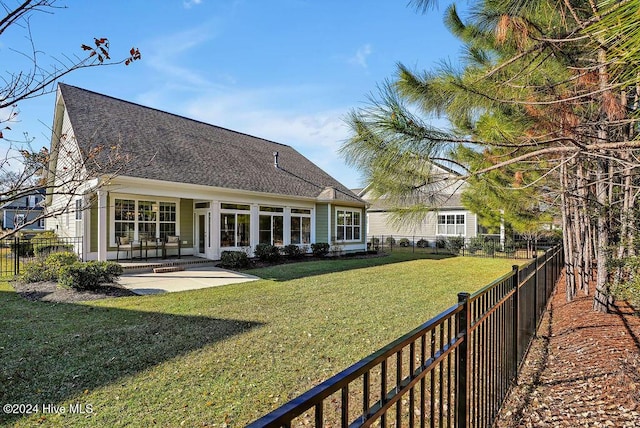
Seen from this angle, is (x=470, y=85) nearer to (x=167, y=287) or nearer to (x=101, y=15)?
(x=101, y=15)

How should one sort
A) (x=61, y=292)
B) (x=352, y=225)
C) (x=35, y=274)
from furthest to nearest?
(x=352, y=225) < (x=35, y=274) < (x=61, y=292)

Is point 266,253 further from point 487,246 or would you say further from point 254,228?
point 487,246

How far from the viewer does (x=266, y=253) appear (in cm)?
1419

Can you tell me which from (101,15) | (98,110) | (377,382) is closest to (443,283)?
(377,382)

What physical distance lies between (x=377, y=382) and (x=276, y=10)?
26.4 ft

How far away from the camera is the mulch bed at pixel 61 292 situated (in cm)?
738

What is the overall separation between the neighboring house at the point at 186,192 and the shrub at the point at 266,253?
735 mm

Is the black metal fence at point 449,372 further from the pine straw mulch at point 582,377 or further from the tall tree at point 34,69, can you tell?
the tall tree at point 34,69

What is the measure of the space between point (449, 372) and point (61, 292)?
8.74 metres

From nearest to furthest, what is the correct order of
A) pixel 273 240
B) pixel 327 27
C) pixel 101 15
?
pixel 101 15
pixel 327 27
pixel 273 240

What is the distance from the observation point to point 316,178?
786 inches

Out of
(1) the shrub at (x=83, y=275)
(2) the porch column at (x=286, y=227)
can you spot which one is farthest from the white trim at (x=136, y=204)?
(2) the porch column at (x=286, y=227)

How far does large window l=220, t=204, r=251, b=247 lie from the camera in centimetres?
1421

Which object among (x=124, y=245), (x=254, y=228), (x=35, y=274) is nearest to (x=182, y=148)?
(x=254, y=228)
